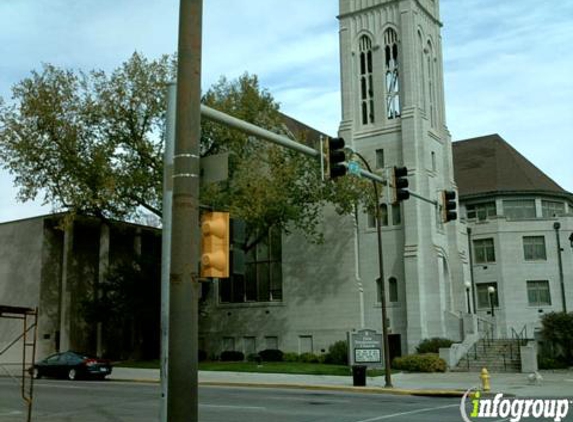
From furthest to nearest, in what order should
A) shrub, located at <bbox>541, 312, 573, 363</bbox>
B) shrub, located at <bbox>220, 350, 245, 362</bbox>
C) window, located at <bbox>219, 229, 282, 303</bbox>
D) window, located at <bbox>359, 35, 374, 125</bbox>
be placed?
1. window, located at <bbox>219, 229, 282, 303</bbox>
2. window, located at <bbox>359, 35, 374, 125</bbox>
3. shrub, located at <bbox>220, 350, 245, 362</bbox>
4. shrub, located at <bbox>541, 312, 573, 363</bbox>

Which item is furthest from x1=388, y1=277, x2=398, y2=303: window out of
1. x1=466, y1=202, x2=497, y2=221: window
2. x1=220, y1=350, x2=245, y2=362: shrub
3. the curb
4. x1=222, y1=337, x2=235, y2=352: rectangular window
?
the curb

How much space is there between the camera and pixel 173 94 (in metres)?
8.60

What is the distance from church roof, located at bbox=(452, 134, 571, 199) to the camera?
176ft

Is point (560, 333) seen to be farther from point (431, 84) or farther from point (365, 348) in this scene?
point (431, 84)

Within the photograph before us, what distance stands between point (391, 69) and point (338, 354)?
19.4 m

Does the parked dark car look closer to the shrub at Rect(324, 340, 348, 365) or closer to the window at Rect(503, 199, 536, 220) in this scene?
the shrub at Rect(324, 340, 348, 365)

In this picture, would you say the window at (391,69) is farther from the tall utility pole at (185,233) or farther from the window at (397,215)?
the tall utility pole at (185,233)

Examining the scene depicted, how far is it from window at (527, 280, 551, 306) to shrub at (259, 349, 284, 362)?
19.4m

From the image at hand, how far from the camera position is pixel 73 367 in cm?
3247

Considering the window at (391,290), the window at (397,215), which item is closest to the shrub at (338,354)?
the window at (391,290)

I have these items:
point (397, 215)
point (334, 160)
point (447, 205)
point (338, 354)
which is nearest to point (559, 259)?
point (397, 215)

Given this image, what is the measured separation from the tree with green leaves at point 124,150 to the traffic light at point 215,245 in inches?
1175

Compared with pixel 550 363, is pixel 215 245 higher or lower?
higher

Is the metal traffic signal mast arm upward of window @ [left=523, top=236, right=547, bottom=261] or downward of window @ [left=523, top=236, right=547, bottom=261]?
downward
